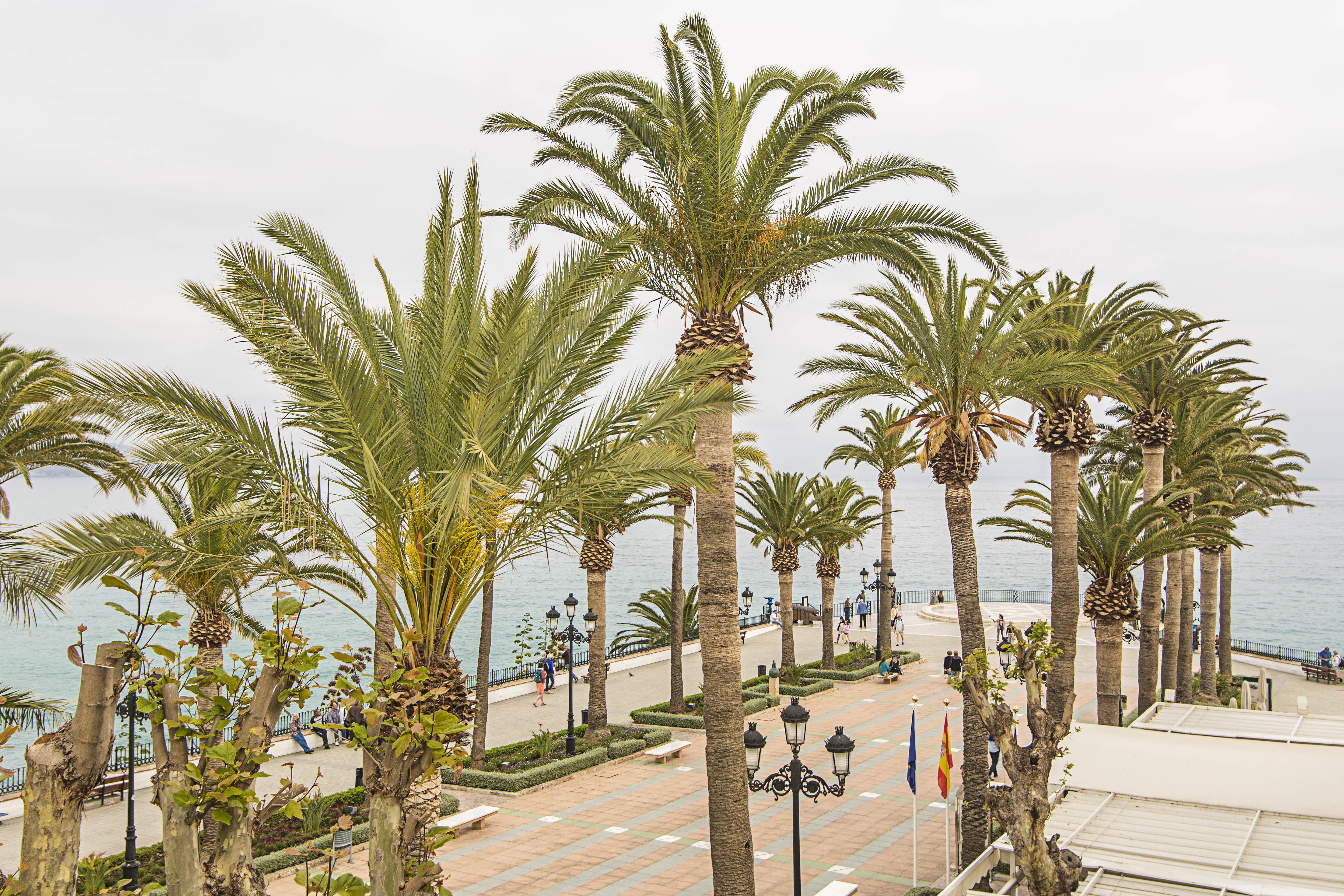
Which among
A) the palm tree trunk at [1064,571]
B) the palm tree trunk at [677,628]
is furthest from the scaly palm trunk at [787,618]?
the palm tree trunk at [1064,571]

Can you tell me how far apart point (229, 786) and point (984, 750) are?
11412mm

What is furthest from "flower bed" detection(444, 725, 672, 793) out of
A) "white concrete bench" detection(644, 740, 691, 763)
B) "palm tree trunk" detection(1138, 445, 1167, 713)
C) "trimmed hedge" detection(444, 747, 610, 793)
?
"palm tree trunk" detection(1138, 445, 1167, 713)

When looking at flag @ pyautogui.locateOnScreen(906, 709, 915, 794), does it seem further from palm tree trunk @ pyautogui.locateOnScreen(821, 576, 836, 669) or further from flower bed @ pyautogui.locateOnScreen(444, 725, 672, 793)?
palm tree trunk @ pyautogui.locateOnScreen(821, 576, 836, 669)

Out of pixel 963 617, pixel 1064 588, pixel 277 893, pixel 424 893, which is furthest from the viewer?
pixel 1064 588

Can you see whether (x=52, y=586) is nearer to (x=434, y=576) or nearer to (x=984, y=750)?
(x=434, y=576)

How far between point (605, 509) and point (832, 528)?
16.1 meters

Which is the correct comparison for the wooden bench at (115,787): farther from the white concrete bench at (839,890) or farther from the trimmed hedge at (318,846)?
the white concrete bench at (839,890)

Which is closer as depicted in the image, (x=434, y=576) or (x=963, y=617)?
(x=434, y=576)

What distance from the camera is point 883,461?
1339 inches

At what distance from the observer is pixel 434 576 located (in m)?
7.61

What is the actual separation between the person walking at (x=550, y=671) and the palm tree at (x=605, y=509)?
15.5 feet

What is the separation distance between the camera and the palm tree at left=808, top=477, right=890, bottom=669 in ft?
100

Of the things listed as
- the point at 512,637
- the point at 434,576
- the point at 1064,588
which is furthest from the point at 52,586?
the point at 512,637

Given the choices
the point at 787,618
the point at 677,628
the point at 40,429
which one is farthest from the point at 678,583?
the point at 40,429
